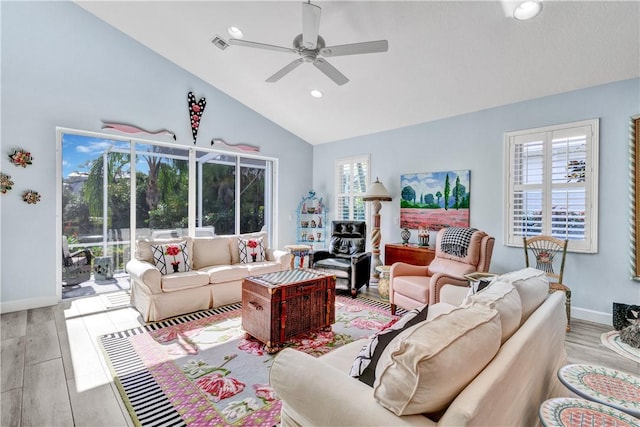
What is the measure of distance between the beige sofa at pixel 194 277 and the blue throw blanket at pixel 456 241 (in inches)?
90.5

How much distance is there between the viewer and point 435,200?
4.76 metres

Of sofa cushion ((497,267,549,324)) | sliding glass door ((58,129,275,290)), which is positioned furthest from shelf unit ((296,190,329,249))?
sofa cushion ((497,267,549,324))

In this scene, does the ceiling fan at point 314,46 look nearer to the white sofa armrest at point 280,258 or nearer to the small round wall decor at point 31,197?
the white sofa armrest at point 280,258

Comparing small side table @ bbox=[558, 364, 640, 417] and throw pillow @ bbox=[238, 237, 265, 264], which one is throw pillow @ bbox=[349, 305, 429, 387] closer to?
small side table @ bbox=[558, 364, 640, 417]

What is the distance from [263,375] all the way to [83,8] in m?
5.18

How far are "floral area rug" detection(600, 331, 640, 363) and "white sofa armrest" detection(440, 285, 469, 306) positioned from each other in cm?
94

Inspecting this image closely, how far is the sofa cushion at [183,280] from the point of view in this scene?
3.46 m

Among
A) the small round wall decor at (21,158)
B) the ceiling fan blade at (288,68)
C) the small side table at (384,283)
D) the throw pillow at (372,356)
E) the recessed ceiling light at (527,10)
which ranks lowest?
the small side table at (384,283)

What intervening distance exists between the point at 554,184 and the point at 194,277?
4587 mm

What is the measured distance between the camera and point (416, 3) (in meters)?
2.83

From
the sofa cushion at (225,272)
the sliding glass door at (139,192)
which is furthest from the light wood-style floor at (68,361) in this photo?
the sliding glass door at (139,192)

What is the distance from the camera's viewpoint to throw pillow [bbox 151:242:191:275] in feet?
12.2

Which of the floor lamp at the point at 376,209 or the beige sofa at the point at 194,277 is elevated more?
the floor lamp at the point at 376,209

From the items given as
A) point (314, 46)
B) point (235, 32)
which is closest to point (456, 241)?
point (314, 46)
